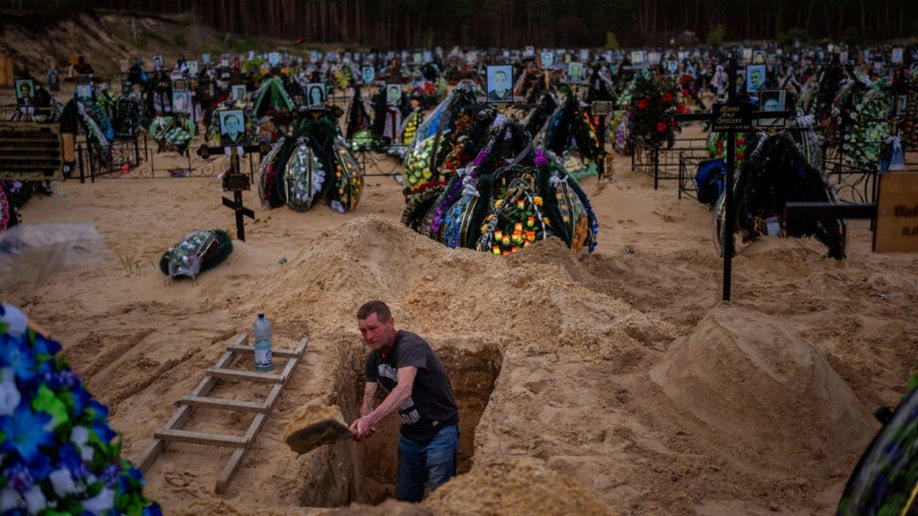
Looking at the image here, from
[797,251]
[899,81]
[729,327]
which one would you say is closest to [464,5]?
[899,81]

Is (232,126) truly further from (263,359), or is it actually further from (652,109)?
(652,109)

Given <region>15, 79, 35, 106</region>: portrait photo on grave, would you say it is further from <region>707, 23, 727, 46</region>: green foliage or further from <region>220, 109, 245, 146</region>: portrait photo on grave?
→ <region>707, 23, 727, 46</region>: green foliage

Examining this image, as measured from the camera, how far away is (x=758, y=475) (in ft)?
16.0

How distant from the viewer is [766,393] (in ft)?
17.7

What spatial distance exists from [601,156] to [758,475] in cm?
1168

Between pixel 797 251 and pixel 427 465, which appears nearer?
pixel 427 465

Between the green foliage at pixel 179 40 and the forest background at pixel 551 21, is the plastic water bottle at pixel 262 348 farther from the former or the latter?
the forest background at pixel 551 21

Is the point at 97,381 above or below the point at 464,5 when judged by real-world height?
below

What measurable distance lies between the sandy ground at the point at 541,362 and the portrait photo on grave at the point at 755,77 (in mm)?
7064

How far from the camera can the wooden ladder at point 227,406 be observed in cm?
500

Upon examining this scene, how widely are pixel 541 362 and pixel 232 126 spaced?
6.51m

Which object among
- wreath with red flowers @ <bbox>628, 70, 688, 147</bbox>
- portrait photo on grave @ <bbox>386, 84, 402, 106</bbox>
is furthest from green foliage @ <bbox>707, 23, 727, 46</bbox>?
portrait photo on grave @ <bbox>386, 84, 402, 106</bbox>

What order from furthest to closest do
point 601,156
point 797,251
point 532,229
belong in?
point 601,156 → point 797,251 → point 532,229

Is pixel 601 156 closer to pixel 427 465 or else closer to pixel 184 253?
pixel 184 253
